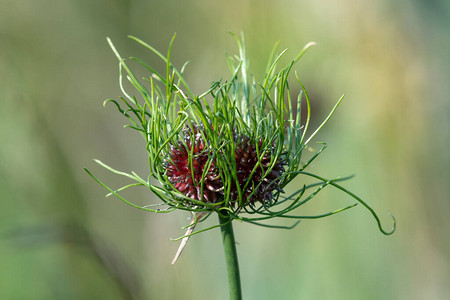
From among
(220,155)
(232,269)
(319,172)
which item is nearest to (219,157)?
(220,155)

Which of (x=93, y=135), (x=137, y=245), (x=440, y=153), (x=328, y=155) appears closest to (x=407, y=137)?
(x=440, y=153)

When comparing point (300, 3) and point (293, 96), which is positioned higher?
point (300, 3)

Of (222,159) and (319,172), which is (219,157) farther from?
(319,172)

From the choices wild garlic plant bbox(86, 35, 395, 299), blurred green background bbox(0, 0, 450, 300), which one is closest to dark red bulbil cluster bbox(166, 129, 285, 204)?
wild garlic plant bbox(86, 35, 395, 299)

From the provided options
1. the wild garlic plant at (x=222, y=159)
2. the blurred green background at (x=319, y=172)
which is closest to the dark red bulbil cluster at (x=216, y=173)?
the wild garlic plant at (x=222, y=159)

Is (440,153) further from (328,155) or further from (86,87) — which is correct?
(86,87)

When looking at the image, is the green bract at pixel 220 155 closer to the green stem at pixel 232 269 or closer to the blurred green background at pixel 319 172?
the green stem at pixel 232 269

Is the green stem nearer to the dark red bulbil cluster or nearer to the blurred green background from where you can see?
the dark red bulbil cluster
